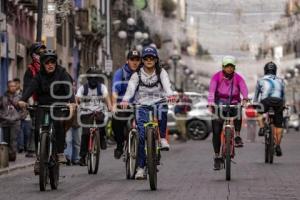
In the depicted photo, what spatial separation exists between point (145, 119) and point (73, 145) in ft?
22.8

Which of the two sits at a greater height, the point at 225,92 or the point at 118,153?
the point at 225,92

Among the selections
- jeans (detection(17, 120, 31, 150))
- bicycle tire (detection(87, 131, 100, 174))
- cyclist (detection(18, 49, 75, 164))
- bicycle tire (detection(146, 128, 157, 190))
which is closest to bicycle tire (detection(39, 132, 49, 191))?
cyclist (detection(18, 49, 75, 164))

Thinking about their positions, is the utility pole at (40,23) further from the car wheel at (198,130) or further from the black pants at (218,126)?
the car wheel at (198,130)

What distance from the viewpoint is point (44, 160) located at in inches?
563

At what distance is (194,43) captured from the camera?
194m

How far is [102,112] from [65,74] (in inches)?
163

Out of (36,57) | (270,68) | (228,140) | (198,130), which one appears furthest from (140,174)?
(198,130)

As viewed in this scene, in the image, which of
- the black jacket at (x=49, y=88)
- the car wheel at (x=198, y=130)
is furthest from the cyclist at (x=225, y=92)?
the car wheel at (x=198, y=130)

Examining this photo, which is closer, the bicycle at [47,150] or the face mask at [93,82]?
the bicycle at [47,150]

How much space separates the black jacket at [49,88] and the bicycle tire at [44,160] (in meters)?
0.73

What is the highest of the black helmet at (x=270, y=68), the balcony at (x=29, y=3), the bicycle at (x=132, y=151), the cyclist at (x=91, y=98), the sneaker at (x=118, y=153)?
the balcony at (x=29, y=3)

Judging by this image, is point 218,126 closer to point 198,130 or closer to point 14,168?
point 14,168

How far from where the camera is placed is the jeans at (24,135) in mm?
28828

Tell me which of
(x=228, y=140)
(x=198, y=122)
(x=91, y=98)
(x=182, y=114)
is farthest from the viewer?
(x=198, y=122)
